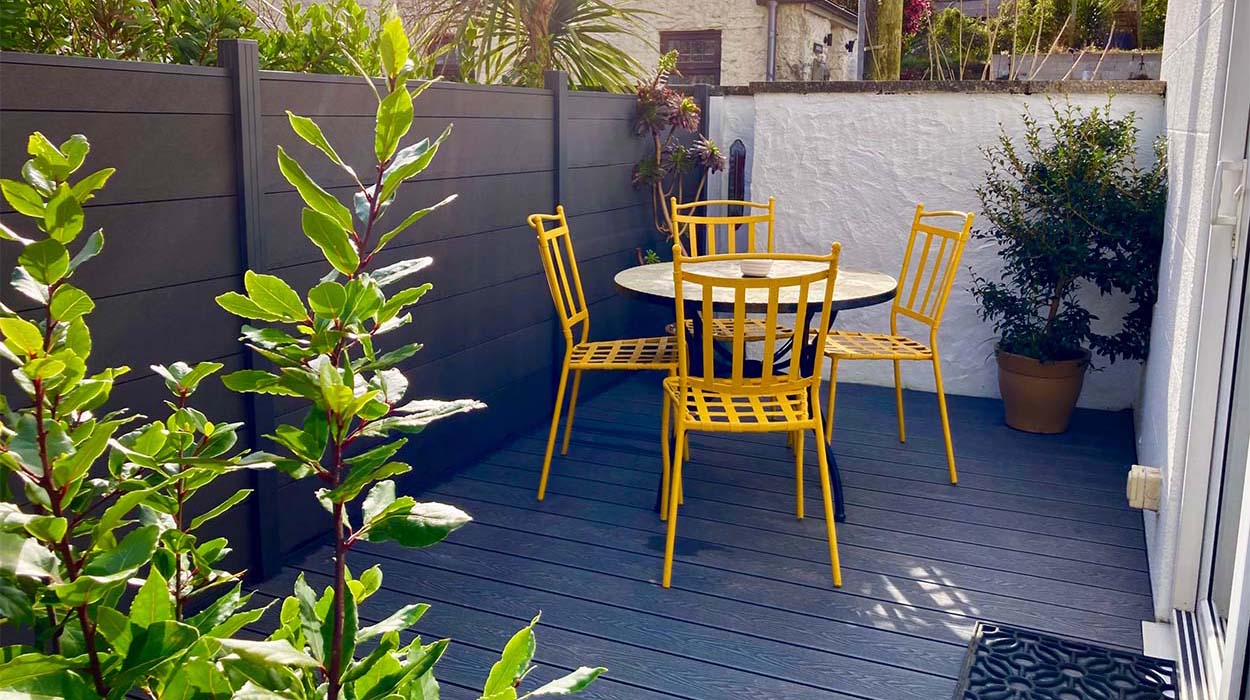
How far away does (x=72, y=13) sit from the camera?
2568 mm

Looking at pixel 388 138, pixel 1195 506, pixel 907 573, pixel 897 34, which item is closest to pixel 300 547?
pixel 907 573

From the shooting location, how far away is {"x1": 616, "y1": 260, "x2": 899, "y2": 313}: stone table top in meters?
3.14

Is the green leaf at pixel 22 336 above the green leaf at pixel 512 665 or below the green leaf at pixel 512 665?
above

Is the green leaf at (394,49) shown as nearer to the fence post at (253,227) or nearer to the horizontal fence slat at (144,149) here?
the horizontal fence slat at (144,149)

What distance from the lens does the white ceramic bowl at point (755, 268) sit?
3.35m

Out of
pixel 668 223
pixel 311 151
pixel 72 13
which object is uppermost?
pixel 72 13

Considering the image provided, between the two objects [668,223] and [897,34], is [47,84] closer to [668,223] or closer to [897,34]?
[668,223]

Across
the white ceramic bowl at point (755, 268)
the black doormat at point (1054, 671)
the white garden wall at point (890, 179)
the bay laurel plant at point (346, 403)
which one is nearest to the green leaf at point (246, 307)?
the bay laurel plant at point (346, 403)

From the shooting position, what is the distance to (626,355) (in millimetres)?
3668

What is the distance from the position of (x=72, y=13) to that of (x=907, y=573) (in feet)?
8.39

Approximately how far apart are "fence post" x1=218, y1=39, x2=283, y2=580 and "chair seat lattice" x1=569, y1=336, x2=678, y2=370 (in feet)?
3.62

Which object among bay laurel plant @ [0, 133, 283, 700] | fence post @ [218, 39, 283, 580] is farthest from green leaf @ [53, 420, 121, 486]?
fence post @ [218, 39, 283, 580]

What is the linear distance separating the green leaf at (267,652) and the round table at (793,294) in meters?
2.18

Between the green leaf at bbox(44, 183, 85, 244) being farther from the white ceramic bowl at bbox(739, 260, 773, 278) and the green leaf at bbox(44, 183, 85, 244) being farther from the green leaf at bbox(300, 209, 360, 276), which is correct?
the white ceramic bowl at bbox(739, 260, 773, 278)
